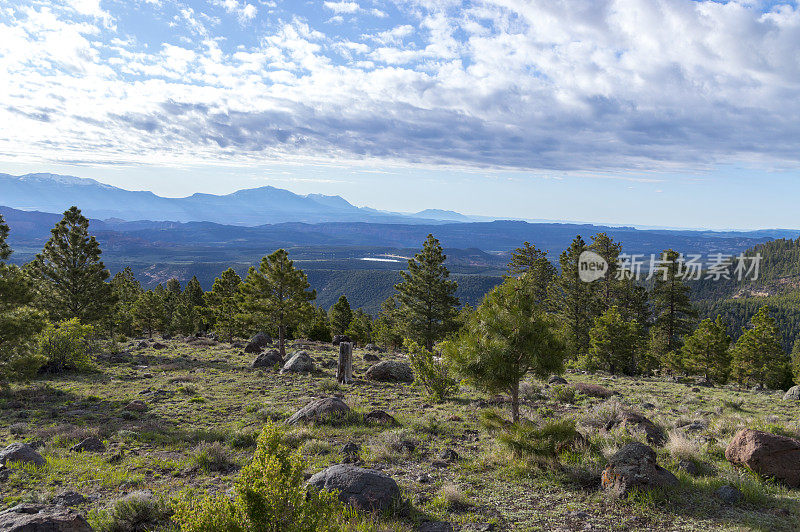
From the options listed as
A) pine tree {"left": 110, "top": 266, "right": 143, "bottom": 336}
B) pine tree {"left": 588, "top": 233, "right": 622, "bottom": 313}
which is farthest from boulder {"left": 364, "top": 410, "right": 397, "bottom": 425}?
pine tree {"left": 110, "top": 266, "right": 143, "bottom": 336}

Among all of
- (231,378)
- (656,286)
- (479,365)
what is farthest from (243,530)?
(656,286)

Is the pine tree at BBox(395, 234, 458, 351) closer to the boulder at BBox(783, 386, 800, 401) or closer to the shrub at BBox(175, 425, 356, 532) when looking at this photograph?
the boulder at BBox(783, 386, 800, 401)

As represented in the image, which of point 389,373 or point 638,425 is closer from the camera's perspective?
point 638,425

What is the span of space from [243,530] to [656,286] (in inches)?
2067

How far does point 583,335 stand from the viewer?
154 feet

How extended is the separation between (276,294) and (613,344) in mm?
29008

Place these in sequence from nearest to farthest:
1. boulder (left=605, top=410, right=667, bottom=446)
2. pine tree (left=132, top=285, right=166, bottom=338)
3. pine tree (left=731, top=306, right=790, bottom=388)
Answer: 1. boulder (left=605, top=410, right=667, bottom=446)
2. pine tree (left=731, top=306, right=790, bottom=388)
3. pine tree (left=132, top=285, right=166, bottom=338)

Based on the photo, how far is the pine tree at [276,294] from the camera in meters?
31.8

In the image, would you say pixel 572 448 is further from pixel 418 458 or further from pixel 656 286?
pixel 656 286

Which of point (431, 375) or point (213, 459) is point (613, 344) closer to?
point (431, 375)

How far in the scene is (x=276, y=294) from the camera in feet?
107

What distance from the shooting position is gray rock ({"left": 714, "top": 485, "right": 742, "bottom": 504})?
25.7 ft

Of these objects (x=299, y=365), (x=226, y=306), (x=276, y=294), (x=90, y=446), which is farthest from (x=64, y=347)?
(x=226, y=306)

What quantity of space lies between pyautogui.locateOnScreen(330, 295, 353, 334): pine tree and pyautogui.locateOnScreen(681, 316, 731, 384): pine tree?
38.4 meters
